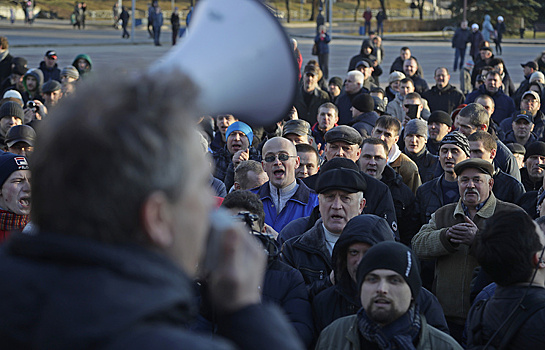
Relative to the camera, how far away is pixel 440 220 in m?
5.41

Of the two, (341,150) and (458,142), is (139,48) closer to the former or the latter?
(341,150)

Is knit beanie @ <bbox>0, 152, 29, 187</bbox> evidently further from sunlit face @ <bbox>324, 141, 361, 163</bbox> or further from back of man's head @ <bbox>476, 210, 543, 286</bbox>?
back of man's head @ <bbox>476, 210, 543, 286</bbox>

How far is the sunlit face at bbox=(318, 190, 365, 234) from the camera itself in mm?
4996

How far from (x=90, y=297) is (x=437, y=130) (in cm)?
823

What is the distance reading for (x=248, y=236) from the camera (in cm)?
148

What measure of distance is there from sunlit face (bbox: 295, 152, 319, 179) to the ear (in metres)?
5.99

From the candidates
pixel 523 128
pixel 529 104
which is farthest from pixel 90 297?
pixel 529 104

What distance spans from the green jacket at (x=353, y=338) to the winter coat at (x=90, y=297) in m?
2.37

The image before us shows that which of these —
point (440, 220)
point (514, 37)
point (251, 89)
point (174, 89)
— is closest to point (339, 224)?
point (440, 220)

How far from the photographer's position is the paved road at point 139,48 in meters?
30.8

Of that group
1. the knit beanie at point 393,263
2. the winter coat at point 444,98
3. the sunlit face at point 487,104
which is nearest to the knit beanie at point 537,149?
the sunlit face at point 487,104

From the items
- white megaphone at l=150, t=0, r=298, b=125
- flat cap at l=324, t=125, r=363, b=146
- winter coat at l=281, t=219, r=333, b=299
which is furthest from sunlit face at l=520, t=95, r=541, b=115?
white megaphone at l=150, t=0, r=298, b=125

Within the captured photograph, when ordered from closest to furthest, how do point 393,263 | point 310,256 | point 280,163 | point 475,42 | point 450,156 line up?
point 393,263, point 310,256, point 280,163, point 450,156, point 475,42

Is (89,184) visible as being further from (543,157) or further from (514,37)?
(514,37)
